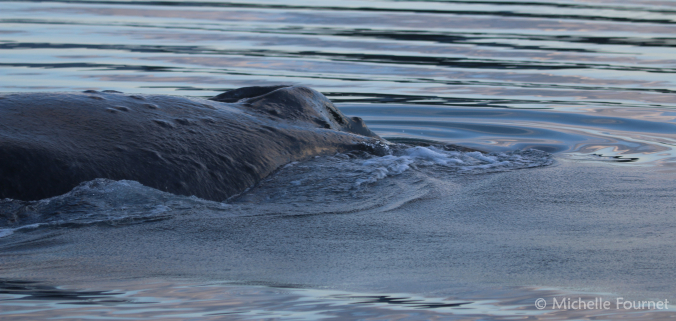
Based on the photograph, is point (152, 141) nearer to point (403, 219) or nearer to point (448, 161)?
point (403, 219)

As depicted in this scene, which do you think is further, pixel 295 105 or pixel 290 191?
pixel 295 105

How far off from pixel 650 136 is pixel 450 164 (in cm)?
255

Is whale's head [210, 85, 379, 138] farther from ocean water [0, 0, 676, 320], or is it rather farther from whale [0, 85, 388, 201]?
ocean water [0, 0, 676, 320]

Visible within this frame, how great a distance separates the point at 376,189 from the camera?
4332 mm

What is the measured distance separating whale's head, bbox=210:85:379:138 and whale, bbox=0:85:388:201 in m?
0.01

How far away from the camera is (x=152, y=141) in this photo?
13.0ft

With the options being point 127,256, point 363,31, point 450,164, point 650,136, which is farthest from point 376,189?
Result: point 363,31

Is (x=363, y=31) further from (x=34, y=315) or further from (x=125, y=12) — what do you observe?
(x=34, y=315)

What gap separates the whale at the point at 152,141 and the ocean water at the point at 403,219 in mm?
91

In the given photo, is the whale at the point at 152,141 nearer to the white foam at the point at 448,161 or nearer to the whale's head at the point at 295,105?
the whale's head at the point at 295,105

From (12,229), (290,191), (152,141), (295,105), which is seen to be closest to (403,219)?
(290,191)

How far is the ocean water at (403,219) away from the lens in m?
2.61

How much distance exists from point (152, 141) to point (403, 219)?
1312 mm

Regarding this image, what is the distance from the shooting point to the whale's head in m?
4.80
